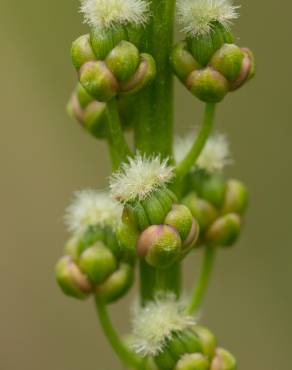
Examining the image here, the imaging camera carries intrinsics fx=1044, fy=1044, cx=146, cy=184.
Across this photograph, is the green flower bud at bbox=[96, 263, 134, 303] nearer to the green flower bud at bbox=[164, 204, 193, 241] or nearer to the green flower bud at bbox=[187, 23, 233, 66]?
the green flower bud at bbox=[164, 204, 193, 241]

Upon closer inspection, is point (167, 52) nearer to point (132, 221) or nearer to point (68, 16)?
point (132, 221)

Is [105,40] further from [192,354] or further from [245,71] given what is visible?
[192,354]

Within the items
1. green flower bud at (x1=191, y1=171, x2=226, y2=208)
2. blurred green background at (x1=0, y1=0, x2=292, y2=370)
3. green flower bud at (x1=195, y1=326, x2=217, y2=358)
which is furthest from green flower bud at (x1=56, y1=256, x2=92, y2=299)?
blurred green background at (x1=0, y1=0, x2=292, y2=370)

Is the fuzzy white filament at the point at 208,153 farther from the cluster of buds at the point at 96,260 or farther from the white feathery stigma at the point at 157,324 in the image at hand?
the white feathery stigma at the point at 157,324

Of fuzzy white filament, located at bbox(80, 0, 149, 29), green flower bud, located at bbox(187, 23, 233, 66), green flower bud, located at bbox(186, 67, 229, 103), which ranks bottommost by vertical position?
green flower bud, located at bbox(186, 67, 229, 103)

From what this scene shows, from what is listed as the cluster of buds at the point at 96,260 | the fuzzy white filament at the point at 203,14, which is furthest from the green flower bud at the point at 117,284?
the fuzzy white filament at the point at 203,14

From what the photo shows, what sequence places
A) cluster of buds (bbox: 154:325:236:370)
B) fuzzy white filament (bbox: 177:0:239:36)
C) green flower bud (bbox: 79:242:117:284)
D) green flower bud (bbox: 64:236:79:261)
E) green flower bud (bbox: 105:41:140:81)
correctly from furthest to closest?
green flower bud (bbox: 64:236:79:261)
green flower bud (bbox: 79:242:117:284)
cluster of buds (bbox: 154:325:236:370)
fuzzy white filament (bbox: 177:0:239:36)
green flower bud (bbox: 105:41:140:81)
